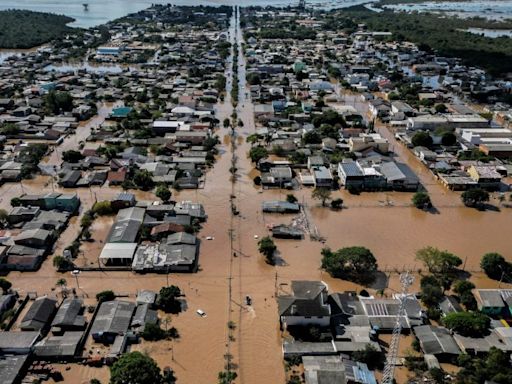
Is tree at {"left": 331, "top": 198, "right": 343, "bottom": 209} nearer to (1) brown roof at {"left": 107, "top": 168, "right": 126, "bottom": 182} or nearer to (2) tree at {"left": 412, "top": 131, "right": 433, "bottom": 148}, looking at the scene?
(2) tree at {"left": 412, "top": 131, "right": 433, "bottom": 148}

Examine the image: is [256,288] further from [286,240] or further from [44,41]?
[44,41]

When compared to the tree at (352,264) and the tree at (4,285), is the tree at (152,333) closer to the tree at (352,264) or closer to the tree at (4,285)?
the tree at (4,285)

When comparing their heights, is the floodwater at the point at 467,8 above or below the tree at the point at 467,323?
above

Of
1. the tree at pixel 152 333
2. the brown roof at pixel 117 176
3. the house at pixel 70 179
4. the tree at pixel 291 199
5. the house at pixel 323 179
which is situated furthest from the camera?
the brown roof at pixel 117 176

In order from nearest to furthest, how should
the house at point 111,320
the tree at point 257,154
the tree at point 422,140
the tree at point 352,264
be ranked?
the house at point 111,320 < the tree at point 352,264 < the tree at point 257,154 < the tree at point 422,140

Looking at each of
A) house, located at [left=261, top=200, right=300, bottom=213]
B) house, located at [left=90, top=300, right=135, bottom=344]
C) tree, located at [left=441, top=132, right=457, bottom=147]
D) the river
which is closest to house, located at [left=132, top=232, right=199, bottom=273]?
house, located at [left=90, top=300, right=135, bottom=344]

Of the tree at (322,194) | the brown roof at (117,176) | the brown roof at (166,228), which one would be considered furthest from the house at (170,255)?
the brown roof at (117,176)

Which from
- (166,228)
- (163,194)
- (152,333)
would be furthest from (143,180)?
(152,333)
